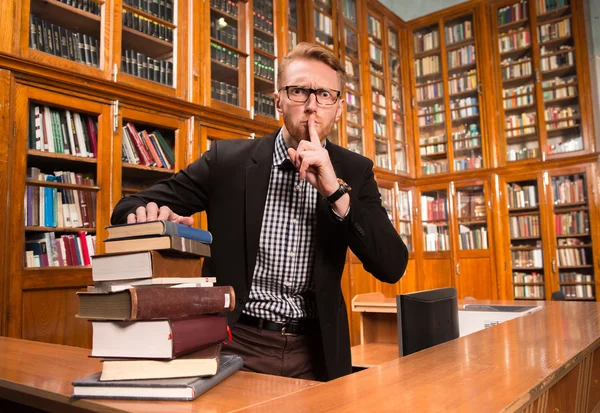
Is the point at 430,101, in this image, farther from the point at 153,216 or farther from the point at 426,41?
the point at 153,216

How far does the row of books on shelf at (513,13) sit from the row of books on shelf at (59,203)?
5.84 metres

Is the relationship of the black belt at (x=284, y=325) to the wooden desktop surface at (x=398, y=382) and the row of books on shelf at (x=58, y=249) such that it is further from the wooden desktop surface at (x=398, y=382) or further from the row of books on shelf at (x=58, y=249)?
the row of books on shelf at (x=58, y=249)

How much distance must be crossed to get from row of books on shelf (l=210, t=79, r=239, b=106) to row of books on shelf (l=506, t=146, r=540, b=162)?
4.12m

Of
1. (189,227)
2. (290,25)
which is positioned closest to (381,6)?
(290,25)

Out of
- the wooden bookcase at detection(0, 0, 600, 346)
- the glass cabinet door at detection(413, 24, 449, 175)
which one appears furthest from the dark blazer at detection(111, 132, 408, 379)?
the glass cabinet door at detection(413, 24, 449, 175)

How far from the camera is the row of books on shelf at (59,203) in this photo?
269cm

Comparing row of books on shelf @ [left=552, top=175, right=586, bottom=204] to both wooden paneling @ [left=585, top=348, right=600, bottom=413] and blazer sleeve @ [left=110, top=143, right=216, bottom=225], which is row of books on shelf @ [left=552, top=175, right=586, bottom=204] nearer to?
wooden paneling @ [left=585, top=348, right=600, bottom=413]

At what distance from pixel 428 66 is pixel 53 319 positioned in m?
6.12

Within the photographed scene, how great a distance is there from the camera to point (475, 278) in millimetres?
6574

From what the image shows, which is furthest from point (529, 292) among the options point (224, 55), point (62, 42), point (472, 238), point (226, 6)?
point (62, 42)

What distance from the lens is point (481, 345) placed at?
48.1 inches

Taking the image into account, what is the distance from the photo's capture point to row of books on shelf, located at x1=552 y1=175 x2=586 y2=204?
605 centimetres

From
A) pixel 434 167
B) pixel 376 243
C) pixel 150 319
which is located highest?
pixel 434 167

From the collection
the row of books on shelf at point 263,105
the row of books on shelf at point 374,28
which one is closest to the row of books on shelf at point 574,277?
the row of books on shelf at point 374,28
